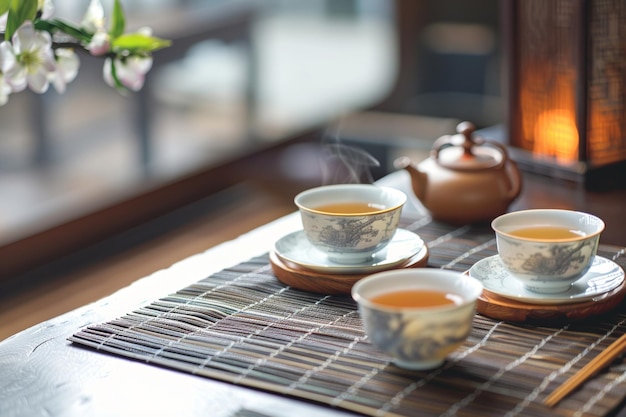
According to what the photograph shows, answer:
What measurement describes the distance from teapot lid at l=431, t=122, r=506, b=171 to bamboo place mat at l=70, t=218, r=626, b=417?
0.30 metres

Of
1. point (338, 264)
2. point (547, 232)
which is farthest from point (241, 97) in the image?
point (547, 232)

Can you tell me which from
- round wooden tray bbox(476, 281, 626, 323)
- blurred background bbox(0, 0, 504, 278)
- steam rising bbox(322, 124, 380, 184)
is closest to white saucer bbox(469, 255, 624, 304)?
round wooden tray bbox(476, 281, 626, 323)

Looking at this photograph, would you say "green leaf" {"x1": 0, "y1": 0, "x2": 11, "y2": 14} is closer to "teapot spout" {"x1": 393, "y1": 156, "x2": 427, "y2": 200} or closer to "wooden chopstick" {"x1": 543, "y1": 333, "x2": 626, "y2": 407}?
"teapot spout" {"x1": 393, "y1": 156, "x2": 427, "y2": 200}

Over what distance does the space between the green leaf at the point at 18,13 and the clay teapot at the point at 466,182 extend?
72 centimetres

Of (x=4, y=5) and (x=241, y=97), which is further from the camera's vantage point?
(x=241, y=97)

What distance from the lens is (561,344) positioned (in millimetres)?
1188

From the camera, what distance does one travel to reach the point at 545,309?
1243 mm

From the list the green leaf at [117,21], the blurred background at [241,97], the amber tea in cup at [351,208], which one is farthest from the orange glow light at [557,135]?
the blurred background at [241,97]

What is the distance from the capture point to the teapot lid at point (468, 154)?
5.64 ft

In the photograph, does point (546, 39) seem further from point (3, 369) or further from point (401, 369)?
point (3, 369)

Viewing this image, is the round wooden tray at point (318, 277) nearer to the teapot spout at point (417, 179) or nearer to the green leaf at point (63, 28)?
the teapot spout at point (417, 179)

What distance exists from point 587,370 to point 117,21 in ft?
2.81

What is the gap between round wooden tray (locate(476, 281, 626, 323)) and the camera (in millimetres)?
1242

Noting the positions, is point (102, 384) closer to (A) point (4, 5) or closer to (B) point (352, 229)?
(B) point (352, 229)
